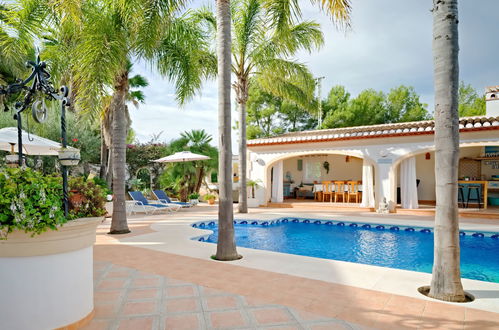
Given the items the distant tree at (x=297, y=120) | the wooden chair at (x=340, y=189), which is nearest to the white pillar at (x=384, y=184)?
the wooden chair at (x=340, y=189)

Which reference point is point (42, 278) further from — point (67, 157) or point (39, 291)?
point (67, 157)

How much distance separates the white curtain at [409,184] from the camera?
14297 millimetres

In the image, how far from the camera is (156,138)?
23094 mm

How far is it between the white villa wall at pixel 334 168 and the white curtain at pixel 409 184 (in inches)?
202

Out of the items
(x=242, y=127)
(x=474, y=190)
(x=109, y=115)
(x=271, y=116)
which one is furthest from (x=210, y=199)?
(x=271, y=116)

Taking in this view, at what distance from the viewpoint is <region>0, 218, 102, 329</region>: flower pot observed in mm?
2949

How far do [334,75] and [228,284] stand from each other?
29.5m

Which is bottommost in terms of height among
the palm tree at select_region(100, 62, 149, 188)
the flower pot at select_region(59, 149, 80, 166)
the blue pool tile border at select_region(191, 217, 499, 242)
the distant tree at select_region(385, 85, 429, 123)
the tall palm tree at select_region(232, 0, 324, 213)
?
the blue pool tile border at select_region(191, 217, 499, 242)

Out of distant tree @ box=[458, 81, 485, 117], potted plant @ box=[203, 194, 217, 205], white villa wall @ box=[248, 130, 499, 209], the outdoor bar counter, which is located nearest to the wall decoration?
white villa wall @ box=[248, 130, 499, 209]

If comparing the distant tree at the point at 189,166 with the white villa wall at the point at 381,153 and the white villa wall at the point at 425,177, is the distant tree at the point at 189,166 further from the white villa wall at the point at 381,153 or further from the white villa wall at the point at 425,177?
the white villa wall at the point at 425,177

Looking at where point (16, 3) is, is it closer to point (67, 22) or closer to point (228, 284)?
point (67, 22)

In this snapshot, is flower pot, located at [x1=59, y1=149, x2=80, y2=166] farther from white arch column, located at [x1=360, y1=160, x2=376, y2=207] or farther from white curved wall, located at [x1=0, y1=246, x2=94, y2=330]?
white arch column, located at [x1=360, y1=160, x2=376, y2=207]

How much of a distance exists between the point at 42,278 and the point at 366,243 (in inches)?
322

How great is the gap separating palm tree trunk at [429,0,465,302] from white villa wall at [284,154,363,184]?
16019mm
